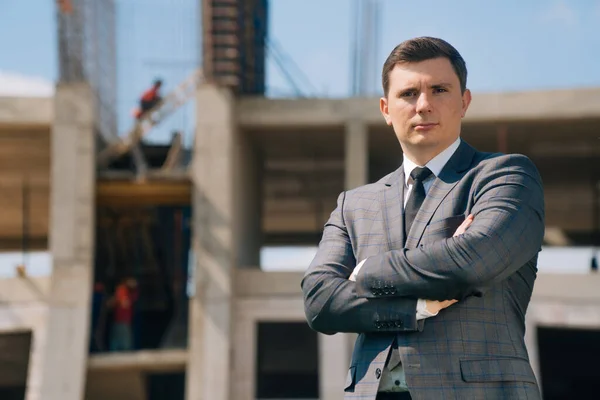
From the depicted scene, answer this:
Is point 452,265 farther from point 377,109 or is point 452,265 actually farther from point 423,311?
point 377,109

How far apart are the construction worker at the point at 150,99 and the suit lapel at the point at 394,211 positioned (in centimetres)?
2187

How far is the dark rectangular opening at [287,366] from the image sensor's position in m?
34.8

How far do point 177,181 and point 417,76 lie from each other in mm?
20797

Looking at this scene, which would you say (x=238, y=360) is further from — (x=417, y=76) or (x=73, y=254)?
(x=417, y=76)

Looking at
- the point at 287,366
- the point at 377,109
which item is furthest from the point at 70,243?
the point at 287,366

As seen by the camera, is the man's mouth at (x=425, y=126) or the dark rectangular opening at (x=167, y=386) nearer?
the man's mouth at (x=425, y=126)

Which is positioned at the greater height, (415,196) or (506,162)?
(506,162)

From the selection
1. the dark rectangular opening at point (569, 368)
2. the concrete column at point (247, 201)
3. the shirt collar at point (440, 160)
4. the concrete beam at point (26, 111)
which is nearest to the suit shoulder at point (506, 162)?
the shirt collar at point (440, 160)

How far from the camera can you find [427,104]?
351 centimetres

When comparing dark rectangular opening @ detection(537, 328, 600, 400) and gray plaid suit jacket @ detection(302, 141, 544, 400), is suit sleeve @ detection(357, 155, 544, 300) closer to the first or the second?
gray plaid suit jacket @ detection(302, 141, 544, 400)

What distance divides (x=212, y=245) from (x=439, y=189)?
66.3 ft

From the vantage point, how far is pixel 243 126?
24828mm

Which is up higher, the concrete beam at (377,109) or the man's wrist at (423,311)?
the concrete beam at (377,109)

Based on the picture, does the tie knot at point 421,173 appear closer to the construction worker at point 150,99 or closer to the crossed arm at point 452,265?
the crossed arm at point 452,265
